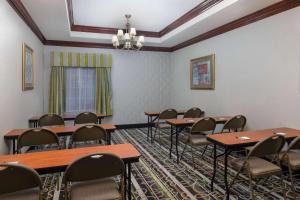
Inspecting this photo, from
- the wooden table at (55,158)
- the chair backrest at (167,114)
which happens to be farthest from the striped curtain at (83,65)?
the wooden table at (55,158)

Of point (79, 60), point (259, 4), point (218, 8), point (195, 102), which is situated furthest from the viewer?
point (79, 60)

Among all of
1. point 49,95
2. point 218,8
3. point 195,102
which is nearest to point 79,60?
point 49,95

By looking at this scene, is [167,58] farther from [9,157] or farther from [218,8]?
[9,157]

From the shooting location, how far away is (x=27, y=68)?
152 inches

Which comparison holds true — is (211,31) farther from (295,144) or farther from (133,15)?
(295,144)

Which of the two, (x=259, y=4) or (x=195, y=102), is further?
(x=195, y=102)

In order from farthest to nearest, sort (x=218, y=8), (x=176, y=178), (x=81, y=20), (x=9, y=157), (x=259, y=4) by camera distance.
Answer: (x=81, y=20)
(x=218, y=8)
(x=259, y=4)
(x=176, y=178)
(x=9, y=157)

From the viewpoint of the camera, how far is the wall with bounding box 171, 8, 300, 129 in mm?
3150

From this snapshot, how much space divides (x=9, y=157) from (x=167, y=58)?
573cm

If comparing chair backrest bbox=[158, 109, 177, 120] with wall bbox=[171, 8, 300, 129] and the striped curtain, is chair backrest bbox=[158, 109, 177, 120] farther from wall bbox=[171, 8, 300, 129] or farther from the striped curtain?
the striped curtain

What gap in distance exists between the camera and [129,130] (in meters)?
6.29

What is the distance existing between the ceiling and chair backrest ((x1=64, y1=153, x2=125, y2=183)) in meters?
2.64

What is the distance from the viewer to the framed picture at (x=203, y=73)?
16.2 ft

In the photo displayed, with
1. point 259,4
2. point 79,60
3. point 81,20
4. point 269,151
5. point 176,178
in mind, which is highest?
point 81,20
